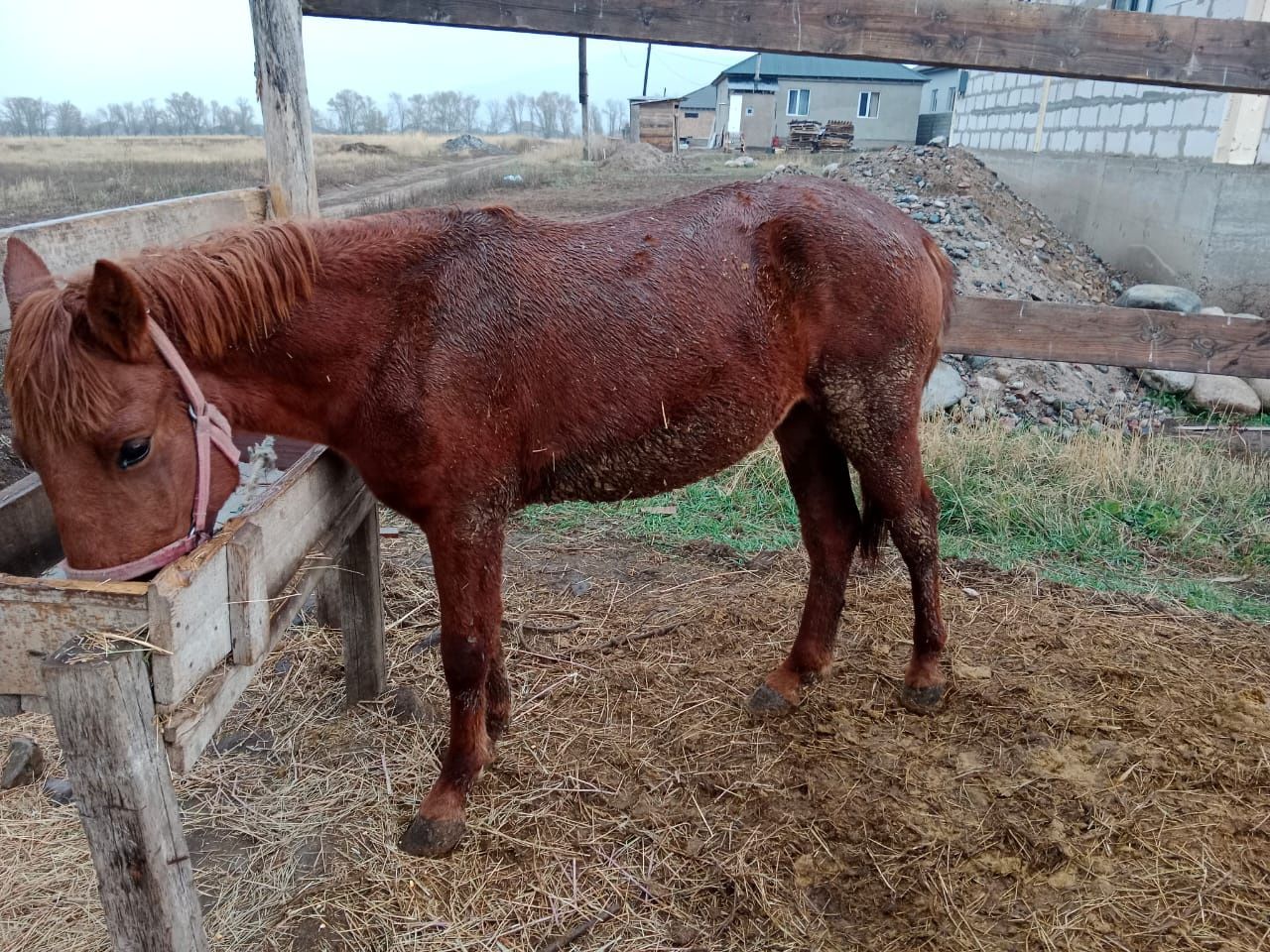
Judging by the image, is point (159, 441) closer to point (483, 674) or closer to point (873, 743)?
point (483, 674)

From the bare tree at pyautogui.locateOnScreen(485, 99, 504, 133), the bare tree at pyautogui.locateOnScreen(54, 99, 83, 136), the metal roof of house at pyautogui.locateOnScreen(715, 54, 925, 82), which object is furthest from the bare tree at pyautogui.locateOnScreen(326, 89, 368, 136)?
the metal roof of house at pyautogui.locateOnScreen(715, 54, 925, 82)

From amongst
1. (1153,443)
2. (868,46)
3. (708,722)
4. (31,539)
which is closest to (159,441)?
(31,539)

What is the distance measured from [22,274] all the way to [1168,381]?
25.7ft

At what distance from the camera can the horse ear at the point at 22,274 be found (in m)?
1.87

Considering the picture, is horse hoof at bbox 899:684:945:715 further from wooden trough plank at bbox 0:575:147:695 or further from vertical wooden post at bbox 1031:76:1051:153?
vertical wooden post at bbox 1031:76:1051:153

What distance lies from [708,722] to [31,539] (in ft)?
7.73

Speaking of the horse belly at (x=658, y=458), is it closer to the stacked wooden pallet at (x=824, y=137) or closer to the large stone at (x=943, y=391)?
the large stone at (x=943, y=391)

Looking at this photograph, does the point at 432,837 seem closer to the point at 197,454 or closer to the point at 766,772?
the point at 766,772

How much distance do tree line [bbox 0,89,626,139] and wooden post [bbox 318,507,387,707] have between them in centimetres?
4727

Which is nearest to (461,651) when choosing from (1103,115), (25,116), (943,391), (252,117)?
(943,391)

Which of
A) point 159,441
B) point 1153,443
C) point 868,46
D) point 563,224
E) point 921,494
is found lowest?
point 1153,443

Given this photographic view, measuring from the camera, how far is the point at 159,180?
15812 mm

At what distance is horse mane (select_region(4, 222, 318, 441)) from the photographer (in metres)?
1.65

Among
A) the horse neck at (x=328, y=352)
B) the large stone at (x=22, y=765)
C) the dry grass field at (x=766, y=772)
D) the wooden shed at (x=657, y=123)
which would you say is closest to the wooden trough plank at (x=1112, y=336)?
the dry grass field at (x=766, y=772)
